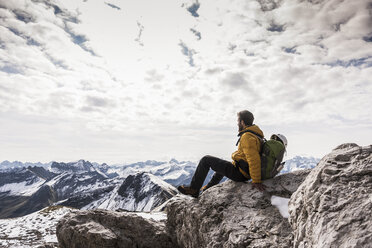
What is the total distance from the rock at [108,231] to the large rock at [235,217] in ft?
5.55

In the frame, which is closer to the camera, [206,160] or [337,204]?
[337,204]

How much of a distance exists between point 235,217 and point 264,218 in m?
1.25

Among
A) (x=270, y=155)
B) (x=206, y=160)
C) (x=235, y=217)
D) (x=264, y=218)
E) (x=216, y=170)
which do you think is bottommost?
(x=235, y=217)

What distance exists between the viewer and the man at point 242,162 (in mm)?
8672

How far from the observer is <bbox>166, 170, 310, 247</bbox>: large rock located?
7250mm

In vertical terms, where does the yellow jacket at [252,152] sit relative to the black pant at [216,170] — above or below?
above

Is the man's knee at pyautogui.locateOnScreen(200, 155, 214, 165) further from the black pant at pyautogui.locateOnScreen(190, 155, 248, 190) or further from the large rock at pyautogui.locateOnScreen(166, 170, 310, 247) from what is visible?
the large rock at pyautogui.locateOnScreen(166, 170, 310, 247)

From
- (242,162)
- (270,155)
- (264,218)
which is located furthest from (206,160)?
(264,218)

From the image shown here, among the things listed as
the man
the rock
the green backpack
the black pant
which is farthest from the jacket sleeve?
the rock

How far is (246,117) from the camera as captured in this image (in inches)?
392

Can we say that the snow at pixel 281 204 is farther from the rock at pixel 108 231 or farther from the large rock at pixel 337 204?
the rock at pixel 108 231

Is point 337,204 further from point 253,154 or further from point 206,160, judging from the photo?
point 206,160

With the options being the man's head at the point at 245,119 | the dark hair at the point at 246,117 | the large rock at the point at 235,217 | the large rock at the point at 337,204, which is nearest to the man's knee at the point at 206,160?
the large rock at the point at 235,217

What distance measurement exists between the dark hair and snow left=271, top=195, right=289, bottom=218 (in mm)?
3377
